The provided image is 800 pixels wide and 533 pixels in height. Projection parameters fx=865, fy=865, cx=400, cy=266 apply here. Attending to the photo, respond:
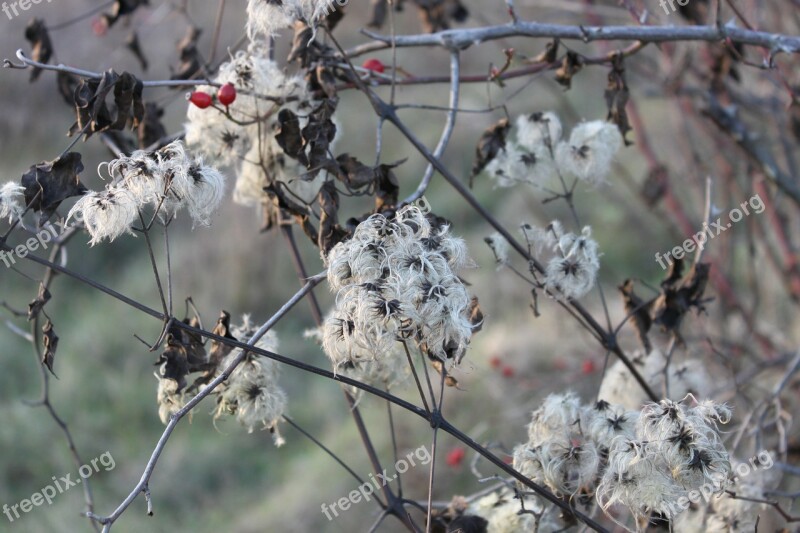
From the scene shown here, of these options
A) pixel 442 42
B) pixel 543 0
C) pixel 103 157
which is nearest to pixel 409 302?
pixel 442 42

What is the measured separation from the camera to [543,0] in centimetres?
386

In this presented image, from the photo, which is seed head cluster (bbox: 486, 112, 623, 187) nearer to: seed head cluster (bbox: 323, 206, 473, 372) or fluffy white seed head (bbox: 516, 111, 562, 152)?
fluffy white seed head (bbox: 516, 111, 562, 152)

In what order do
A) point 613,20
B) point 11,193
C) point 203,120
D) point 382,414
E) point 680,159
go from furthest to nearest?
point 680,159, point 382,414, point 613,20, point 203,120, point 11,193

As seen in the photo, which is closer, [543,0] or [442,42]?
[442,42]

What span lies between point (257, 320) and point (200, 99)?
525 centimetres

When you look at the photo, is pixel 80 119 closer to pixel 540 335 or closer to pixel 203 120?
pixel 203 120

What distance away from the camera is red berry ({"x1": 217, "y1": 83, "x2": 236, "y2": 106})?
1.77m

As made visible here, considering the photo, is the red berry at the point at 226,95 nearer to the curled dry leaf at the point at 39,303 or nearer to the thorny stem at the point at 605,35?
the thorny stem at the point at 605,35

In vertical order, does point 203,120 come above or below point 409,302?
above

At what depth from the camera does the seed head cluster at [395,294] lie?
1.37 meters

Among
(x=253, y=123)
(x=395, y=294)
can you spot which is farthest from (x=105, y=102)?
(x=395, y=294)

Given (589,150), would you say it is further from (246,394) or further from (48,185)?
(48,185)

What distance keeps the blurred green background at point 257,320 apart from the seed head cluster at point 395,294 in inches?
66.6

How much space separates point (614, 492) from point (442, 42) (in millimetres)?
1106
